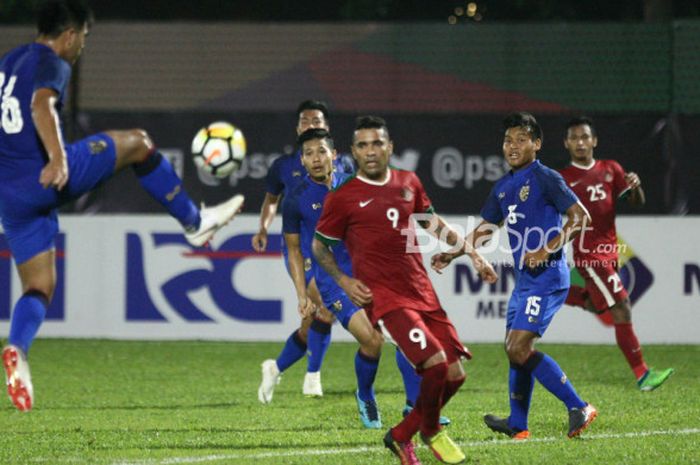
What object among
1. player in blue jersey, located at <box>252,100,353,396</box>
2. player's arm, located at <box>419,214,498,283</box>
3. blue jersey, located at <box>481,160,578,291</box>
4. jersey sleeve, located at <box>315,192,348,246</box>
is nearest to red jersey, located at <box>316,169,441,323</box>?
jersey sleeve, located at <box>315,192,348,246</box>

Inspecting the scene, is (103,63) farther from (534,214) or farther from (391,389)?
(534,214)

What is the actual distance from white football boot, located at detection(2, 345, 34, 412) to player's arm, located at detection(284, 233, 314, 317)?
248 centimetres

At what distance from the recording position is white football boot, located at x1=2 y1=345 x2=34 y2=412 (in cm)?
629

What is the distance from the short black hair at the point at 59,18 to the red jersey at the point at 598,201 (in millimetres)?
5353

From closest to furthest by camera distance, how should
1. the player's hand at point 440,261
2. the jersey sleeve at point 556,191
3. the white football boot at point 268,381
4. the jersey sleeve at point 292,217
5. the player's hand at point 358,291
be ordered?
the player's hand at point 358,291
the player's hand at point 440,261
the jersey sleeve at point 556,191
the jersey sleeve at point 292,217
the white football boot at point 268,381

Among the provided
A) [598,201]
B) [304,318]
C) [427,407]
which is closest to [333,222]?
[427,407]

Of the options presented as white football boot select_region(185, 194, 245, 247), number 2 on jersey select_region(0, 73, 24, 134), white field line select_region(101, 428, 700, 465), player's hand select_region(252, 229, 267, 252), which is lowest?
white field line select_region(101, 428, 700, 465)

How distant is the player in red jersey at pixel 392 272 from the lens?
22.5ft

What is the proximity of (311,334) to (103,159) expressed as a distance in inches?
159

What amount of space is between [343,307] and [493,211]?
1.16 m

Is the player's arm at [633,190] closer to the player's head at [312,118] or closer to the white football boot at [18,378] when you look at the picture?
the player's head at [312,118]

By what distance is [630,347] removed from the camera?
10.6 m

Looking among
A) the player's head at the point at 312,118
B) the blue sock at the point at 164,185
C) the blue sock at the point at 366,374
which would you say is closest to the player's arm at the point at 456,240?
the blue sock at the point at 164,185

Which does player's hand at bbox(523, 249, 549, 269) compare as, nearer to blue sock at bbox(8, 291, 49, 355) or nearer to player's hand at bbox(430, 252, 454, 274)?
player's hand at bbox(430, 252, 454, 274)
